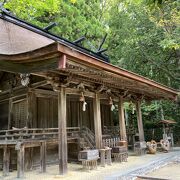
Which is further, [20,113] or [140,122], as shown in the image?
[140,122]

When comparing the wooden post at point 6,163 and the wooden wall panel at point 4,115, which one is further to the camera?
the wooden wall panel at point 4,115

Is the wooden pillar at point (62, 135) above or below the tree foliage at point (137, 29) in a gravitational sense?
below

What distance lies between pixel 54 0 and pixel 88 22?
3.60m

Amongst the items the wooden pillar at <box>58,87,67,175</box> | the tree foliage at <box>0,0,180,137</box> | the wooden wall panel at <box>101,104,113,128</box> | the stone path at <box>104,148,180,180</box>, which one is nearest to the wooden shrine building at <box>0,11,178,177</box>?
the wooden pillar at <box>58,87,67,175</box>

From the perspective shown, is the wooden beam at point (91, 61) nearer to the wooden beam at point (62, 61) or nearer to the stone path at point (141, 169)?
the wooden beam at point (62, 61)

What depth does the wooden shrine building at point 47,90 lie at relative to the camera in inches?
215

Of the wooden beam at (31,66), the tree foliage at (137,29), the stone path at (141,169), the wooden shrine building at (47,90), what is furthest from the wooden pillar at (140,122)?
the wooden beam at (31,66)

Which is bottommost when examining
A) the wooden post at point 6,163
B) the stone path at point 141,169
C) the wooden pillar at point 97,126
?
the stone path at point 141,169

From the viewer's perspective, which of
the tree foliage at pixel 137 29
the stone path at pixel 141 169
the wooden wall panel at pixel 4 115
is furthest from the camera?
the tree foliage at pixel 137 29

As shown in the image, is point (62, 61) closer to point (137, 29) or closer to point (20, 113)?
point (20, 113)

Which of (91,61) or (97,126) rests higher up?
(91,61)

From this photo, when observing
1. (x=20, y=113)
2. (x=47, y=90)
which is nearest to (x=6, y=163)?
(x=20, y=113)

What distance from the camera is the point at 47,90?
348 inches

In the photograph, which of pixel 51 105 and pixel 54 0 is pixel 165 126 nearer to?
pixel 51 105
